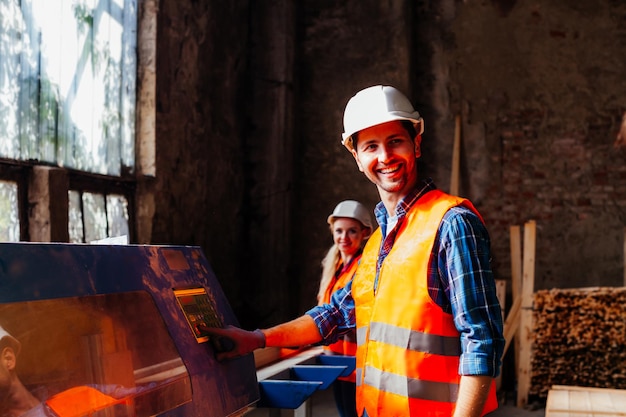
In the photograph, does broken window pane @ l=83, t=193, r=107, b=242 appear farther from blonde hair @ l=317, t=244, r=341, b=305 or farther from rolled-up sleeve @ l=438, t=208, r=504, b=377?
rolled-up sleeve @ l=438, t=208, r=504, b=377

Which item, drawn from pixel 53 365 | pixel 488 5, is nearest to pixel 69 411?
pixel 53 365

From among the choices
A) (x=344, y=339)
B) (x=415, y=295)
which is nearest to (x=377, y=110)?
(x=415, y=295)

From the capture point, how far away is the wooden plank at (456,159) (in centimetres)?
733

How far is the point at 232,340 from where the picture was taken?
2.41m

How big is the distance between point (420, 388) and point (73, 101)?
3.13 m

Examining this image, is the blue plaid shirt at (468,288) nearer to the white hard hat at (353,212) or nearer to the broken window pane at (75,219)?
the white hard hat at (353,212)

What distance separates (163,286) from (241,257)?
193 inches

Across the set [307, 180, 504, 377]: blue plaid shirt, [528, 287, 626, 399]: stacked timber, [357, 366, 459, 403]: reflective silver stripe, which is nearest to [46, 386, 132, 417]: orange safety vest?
[357, 366, 459, 403]: reflective silver stripe

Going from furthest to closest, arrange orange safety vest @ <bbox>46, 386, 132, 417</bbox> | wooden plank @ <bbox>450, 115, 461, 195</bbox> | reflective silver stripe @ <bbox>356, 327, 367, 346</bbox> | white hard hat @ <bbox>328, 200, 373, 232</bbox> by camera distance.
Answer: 1. wooden plank @ <bbox>450, 115, 461, 195</bbox>
2. white hard hat @ <bbox>328, 200, 373, 232</bbox>
3. reflective silver stripe @ <bbox>356, 327, 367, 346</bbox>
4. orange safety vest @ <bbox>46, 386, 132, 417</bbox>

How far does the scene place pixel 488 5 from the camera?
756cm

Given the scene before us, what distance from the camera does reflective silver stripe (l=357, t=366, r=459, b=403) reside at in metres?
2.04

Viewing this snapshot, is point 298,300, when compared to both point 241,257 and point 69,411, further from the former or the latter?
point 69,411

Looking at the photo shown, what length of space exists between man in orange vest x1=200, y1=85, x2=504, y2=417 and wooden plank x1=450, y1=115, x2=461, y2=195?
5049 mm

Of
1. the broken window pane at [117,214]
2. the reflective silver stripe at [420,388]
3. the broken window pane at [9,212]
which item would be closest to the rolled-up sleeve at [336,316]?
the reflective silver stripe at [420,388]
